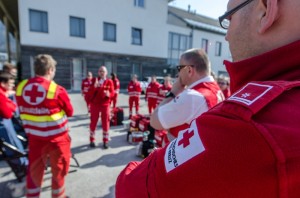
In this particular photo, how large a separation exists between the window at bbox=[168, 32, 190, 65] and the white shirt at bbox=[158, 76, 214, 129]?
23641 millimetres

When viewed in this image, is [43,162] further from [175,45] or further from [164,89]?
[175,45]

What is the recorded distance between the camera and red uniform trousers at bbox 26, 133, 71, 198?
3.03 m

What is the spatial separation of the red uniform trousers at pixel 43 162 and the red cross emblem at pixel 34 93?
1.75 ft

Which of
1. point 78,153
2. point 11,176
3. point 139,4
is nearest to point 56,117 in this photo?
point 11,176

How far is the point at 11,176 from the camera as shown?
416 cm

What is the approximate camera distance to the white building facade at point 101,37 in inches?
658

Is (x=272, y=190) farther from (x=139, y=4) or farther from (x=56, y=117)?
(x=139, y=4)

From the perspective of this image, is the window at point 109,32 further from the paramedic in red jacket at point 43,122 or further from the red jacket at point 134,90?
the paramedic in red jacket at point 43,122

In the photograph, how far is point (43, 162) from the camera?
3.07 metres

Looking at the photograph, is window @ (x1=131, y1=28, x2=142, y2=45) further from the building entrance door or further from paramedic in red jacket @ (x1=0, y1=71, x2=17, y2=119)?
paramedic in red jacket @ (x1=0, y1=71, x2=17, y2=119)

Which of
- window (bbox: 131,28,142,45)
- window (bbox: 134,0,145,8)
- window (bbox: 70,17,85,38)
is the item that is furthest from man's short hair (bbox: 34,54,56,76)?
window (bbox: 134,0,145,8)

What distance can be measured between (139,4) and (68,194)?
20838 millimetres

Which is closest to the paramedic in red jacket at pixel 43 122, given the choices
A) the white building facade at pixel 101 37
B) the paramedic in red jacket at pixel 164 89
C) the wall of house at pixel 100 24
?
the paramedic in red jacket at pixel 164 89

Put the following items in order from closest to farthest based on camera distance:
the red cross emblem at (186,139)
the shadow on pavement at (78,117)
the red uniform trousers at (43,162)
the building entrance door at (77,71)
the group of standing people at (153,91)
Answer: the red cross emblem at (186,139) → the red uniform trousers at (43,162) → the shadow on pavement at (78,117) → the group of standing people at (153,91) → the building entrance door at (77,71)
